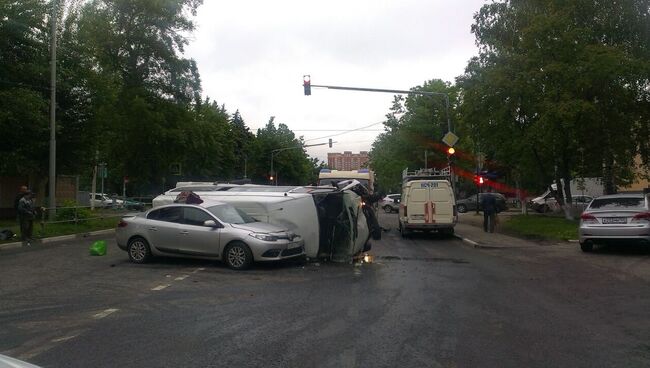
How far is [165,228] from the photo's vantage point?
1296 cm

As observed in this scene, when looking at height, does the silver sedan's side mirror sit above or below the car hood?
above

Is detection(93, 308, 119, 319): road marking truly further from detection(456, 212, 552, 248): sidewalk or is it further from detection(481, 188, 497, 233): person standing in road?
detection(481, 188, 497, 233): person standing in road

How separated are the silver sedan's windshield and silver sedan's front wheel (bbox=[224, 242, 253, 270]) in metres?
0.64

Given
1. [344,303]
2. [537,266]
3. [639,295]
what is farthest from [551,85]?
[344,303]

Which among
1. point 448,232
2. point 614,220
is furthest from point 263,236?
point 448,232

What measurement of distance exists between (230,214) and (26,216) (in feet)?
28.3

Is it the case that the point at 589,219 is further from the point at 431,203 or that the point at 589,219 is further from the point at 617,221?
the point at 431,203

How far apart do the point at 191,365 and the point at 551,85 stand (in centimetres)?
2036

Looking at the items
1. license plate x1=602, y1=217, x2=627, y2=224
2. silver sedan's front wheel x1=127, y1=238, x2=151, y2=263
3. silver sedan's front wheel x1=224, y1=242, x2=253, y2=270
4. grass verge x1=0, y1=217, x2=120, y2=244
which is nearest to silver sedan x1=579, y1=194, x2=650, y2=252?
license plate x1=602, y1=217, x2=627, y2=224

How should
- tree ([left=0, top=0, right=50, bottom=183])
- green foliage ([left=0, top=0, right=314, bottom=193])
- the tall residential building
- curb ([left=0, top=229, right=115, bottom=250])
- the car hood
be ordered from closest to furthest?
1. the car hood
2. curb ([left=0, top=229, right=115, bottom=250])
3. tree ([left=0, top=0, right=50, bottom=183])
4. green foliage ([left=0, top=0, right=314, bottom=193])
5. the tall residential building

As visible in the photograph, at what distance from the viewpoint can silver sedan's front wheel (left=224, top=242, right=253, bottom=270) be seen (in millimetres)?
12109

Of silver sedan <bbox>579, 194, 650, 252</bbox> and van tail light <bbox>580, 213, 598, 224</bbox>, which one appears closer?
silver sedan <bbox>579, 194, 650, 252</bbox>

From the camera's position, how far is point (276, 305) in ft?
27.8

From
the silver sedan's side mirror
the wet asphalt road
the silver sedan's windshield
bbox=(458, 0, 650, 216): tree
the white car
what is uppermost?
bbox=(458, 0, 650, 216): tree
